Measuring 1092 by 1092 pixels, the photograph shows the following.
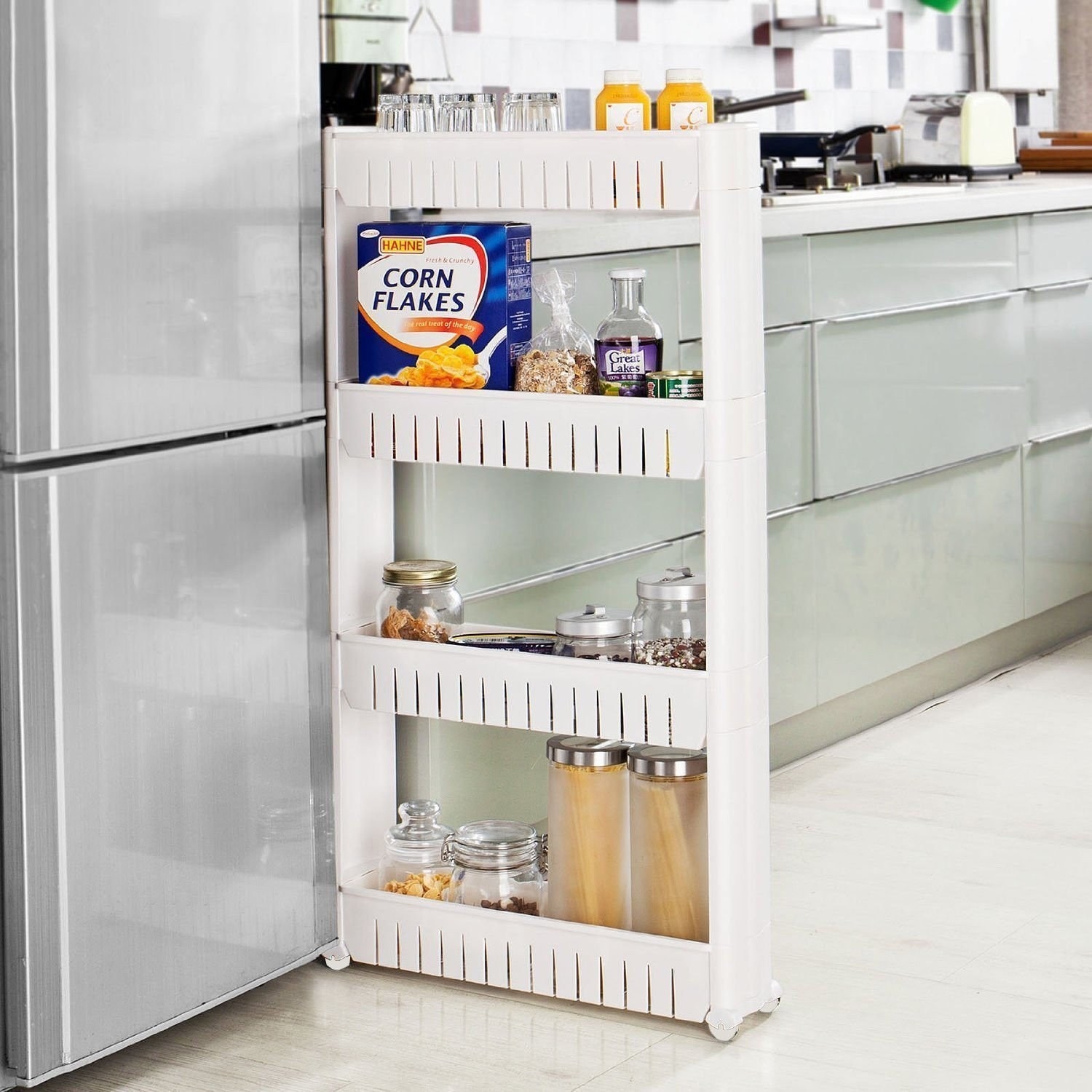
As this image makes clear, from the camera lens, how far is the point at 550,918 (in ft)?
7.25

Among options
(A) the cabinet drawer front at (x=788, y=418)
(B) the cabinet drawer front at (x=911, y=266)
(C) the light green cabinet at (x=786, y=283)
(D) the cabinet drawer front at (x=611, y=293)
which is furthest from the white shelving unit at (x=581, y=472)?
(B) the cabinet drawer front at (x=911, y=266)

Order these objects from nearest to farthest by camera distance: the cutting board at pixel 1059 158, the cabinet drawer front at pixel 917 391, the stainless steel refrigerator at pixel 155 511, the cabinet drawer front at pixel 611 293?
the stainless steel refrigerator at pixel 155 511 < the cabinet drawer front at pixel 611 293 < the cabinet drawer front at pixel 917 391 < the cutting board at pixel 1059 158

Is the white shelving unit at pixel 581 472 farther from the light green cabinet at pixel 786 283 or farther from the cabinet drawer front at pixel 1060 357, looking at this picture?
the cabinet drawer front at pixel 1060 357

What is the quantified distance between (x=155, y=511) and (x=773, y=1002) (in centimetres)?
93

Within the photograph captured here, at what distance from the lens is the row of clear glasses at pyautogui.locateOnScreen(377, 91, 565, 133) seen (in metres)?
2.11

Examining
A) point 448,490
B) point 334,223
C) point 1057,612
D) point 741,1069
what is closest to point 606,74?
point 334,223

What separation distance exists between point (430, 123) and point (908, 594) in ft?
5.26

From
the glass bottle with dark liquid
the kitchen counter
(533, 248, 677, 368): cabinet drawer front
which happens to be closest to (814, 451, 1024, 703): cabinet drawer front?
the kitchen counter

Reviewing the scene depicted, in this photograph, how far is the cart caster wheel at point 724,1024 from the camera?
2.07m

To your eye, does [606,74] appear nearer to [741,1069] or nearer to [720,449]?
[720,449]

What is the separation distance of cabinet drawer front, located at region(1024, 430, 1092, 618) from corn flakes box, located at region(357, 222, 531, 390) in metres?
1.95

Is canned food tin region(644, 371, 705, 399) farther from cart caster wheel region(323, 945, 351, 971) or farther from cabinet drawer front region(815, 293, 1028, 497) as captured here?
cabinet drawer front region(815, 293, 1028, 497)

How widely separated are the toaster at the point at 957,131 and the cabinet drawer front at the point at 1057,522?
685 millimetres

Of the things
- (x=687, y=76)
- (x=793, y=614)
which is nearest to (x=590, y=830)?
(x=687, y=76)
